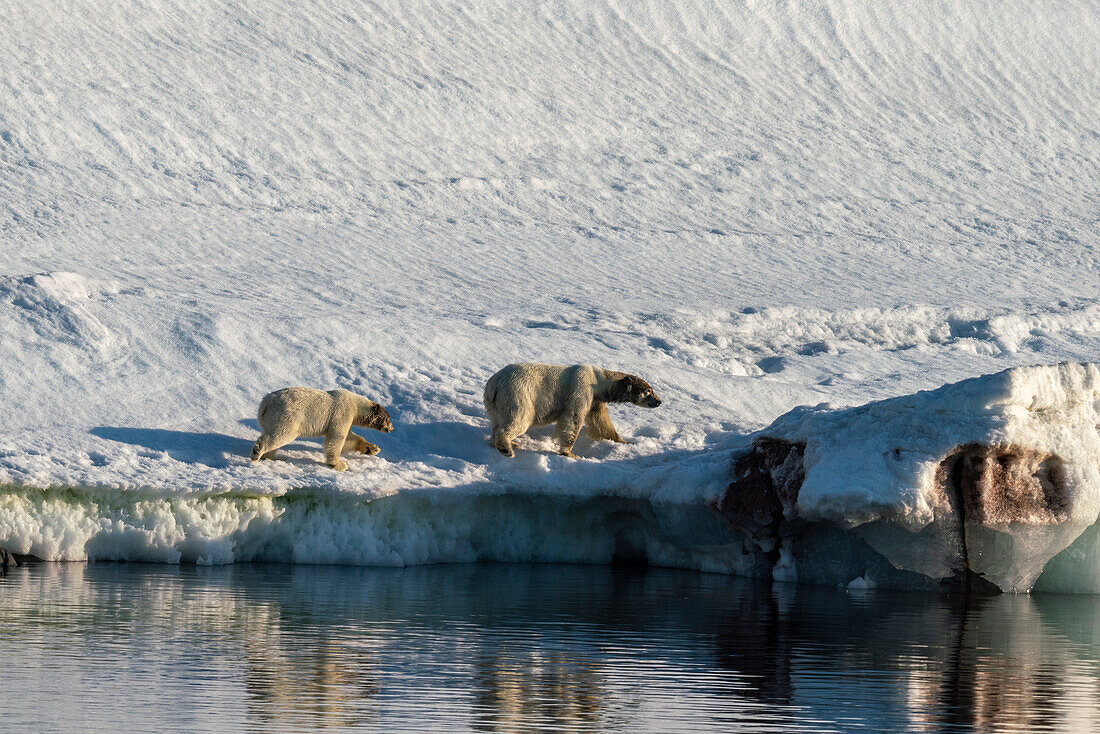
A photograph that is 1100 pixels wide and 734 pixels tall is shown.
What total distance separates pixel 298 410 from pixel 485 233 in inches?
463

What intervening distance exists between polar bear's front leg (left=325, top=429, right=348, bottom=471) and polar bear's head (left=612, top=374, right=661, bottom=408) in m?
2.55

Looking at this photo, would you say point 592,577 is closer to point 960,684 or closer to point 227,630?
point 227,630

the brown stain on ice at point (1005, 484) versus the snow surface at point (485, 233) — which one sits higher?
the snow surface at point (485, 233)

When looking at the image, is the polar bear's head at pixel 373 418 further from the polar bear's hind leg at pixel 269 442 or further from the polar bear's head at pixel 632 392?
the polar bear's head at pixel 632 392

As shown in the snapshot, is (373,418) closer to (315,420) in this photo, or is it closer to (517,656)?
(315,420)

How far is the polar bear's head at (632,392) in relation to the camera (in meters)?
13.2

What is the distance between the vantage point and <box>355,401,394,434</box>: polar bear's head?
494 inches

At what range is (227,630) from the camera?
789 centimetres

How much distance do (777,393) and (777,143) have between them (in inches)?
533

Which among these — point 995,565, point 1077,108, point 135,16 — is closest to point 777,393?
point 995,565

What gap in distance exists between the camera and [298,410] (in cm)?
1186

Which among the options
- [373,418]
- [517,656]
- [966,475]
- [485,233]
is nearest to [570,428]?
[373,418]

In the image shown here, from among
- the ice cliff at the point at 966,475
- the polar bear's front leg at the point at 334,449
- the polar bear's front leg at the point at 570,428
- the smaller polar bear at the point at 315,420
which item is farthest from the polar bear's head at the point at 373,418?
the ice cliff at the point at 966,475

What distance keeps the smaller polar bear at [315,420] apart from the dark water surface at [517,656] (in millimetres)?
1265
